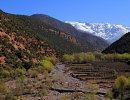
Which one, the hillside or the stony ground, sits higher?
the hillside

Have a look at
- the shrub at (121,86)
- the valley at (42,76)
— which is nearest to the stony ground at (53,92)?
the valley at (42,76)

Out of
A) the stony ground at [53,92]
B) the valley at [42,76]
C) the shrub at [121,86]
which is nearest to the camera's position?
the stony ground at [53,92]

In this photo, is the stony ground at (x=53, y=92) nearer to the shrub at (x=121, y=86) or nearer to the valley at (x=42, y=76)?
the valley at (x=42, y=76)

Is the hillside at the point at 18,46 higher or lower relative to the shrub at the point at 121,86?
higher

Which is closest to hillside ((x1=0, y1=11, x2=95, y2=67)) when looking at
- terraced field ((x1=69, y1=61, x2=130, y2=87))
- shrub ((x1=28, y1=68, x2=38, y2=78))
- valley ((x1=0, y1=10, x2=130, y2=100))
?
valley ((x1=0, y1=10, x2=130, y2=100))

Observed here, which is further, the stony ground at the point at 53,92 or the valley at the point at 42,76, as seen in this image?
the valley at the point at 42,76

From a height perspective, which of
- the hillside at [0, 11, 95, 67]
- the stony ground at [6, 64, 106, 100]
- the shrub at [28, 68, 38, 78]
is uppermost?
the hillside at [0, 11, 95, 67]

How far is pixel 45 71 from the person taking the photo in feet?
458

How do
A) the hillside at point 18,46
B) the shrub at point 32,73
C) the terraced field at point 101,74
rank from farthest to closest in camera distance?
the hillside at point 18,46
the shrub at point 32,73
the terraced field at point 101,74

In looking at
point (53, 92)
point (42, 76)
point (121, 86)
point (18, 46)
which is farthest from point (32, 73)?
point (121, 86)

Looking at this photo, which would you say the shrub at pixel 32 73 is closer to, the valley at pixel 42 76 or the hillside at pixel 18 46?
the valley at pixel 42 76

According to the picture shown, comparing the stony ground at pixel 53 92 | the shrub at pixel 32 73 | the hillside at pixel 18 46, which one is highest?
the hillside at pixel 18 46

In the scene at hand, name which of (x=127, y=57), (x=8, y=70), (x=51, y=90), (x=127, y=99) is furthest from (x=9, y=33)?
(x=127, y=99)

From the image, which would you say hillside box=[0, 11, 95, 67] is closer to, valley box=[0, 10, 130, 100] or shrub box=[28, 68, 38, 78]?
valley box=[0, 10, 130, 100]
